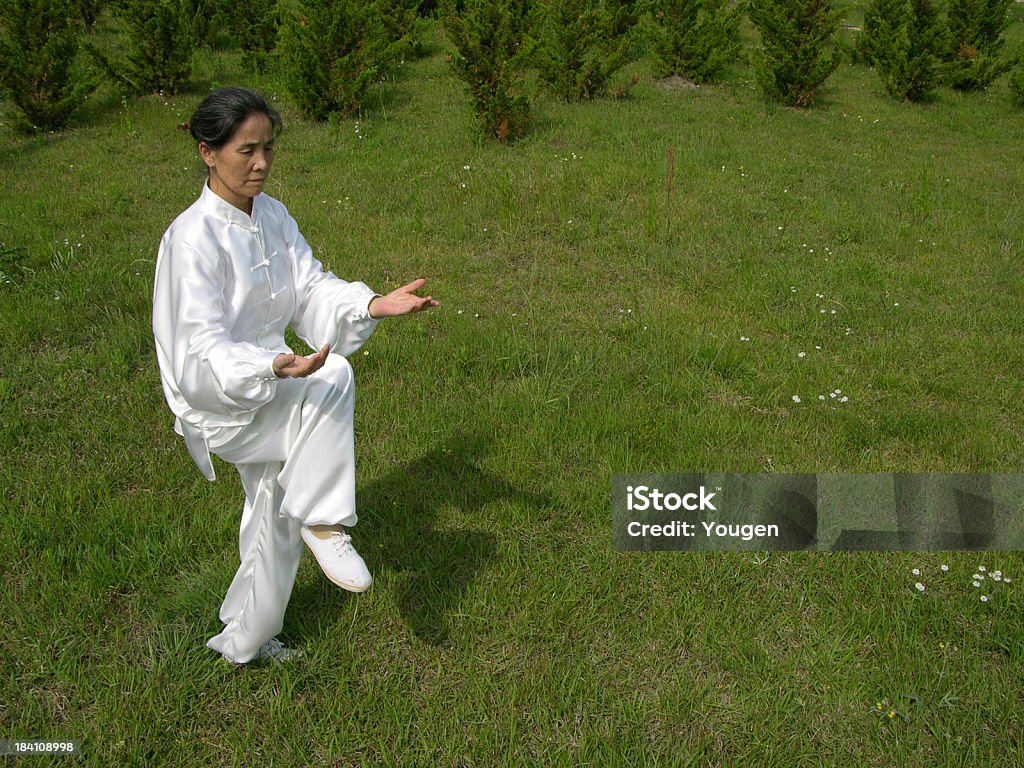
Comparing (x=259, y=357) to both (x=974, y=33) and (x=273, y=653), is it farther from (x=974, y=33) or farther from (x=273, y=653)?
(x=974, y=33)

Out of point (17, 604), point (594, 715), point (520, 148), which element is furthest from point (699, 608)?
point (520, 148)

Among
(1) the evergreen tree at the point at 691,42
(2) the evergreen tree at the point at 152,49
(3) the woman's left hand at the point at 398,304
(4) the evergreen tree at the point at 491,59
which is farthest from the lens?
(1) the evergreen tree at the point at 691,42

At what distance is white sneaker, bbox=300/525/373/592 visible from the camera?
2.59 meters

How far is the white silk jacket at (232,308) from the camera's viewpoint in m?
2.41

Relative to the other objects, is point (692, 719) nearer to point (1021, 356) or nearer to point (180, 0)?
point (1021, 356)

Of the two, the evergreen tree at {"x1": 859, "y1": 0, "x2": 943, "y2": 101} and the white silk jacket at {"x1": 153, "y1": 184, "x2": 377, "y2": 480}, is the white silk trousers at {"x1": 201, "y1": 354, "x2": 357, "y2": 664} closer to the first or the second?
the white silk jacket at {"x1": 153, "y1": 184, "x2": 377, "y2": 480}

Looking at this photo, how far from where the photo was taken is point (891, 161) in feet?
30.4

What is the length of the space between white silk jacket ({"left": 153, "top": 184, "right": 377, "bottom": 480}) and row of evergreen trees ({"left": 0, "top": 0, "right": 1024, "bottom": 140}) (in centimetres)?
678

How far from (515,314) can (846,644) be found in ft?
10.3

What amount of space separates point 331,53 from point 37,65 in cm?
321

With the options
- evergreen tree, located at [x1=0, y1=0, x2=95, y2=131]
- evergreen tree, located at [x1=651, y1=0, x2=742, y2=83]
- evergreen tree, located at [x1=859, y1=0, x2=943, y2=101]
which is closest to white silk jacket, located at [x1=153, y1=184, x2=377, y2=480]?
evergreen tree, located at [x1=0, y1=0, x2=95, y2=131]

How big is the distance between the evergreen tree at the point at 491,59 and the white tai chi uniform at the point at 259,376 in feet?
22.6

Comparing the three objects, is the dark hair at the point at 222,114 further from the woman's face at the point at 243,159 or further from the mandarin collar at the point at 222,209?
the mandarin collar at the point at 222,209

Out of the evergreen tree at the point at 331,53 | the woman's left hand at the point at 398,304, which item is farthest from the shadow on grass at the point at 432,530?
the evergreen tree at the point at 331,53
